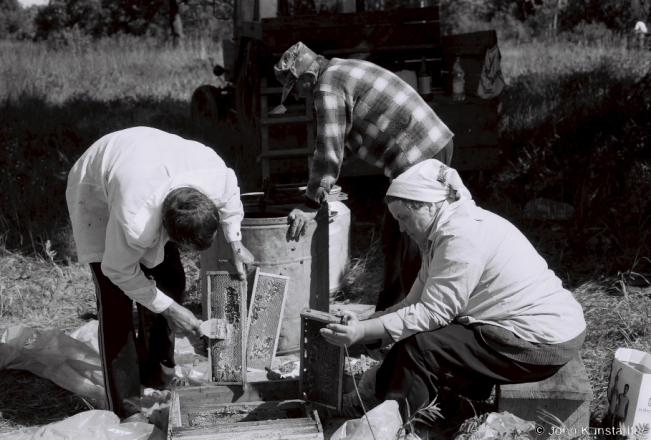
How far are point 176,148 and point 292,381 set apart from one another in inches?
50.9

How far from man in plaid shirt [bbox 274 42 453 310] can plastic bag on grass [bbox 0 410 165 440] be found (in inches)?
59.6

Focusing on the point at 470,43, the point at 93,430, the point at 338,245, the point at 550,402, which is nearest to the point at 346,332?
the point at 550,402

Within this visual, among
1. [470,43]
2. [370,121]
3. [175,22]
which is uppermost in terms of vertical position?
[175,22]

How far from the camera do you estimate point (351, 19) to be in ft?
23.5

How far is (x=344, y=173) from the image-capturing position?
6.47 m

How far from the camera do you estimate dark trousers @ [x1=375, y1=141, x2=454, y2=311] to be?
385 cm

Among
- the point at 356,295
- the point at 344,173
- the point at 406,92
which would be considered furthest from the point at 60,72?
the point at 406,92

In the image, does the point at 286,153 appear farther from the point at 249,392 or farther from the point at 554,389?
the point at 554,389

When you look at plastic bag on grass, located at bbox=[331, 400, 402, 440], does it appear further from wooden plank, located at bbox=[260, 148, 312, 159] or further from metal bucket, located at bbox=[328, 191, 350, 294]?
wooden plank, located at bbox=[260, 148, 312, 159]

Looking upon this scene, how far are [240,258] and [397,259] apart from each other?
1013 mm

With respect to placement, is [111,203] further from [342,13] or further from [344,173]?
[342,13]

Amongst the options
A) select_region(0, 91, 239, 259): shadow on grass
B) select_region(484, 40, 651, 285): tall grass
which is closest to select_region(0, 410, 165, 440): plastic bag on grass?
select_region(0, 91, 239, 259): shadow on grass

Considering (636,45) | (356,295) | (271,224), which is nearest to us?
(271,224)

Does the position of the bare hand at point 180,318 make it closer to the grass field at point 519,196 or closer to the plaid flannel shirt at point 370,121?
the grass field at point 519,196
